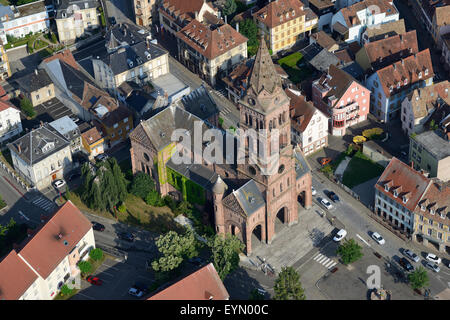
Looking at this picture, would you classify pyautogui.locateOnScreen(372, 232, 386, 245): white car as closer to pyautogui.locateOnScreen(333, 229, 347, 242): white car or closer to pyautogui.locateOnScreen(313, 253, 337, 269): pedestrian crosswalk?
pyautogui.locateOnScreen(333, 229, 347, 242): white car

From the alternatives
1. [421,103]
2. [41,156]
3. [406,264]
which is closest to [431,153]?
[421,103]

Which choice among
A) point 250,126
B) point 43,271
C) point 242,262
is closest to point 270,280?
point 242,262

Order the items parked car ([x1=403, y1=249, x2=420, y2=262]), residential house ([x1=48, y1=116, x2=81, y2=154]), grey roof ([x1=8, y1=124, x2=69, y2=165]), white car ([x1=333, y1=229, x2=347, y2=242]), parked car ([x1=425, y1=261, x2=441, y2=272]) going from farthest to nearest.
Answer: residential house ([x1=48, y1=116, x2=81, y2=154]) → grey roof ([x1=8, y1=124, x2=69, y2=165]) → white car ([x1=333, y1=229, x2=347, y2=242]) → parked car ([x1=403, y1=249, x2=420, y2=262]) → parked car ([x1=425, y1=261, x2=441, y2=272])

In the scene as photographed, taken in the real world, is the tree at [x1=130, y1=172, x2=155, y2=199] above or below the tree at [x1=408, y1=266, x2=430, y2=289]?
above

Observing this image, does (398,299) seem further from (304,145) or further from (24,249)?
(24,249)

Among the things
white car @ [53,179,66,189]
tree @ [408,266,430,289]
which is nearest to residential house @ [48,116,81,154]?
white car @ [53,179,66,189]

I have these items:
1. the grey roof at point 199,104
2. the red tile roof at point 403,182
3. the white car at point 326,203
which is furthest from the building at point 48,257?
the red tile roof at point 403,182
